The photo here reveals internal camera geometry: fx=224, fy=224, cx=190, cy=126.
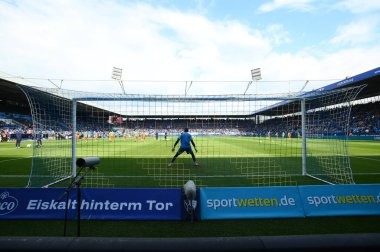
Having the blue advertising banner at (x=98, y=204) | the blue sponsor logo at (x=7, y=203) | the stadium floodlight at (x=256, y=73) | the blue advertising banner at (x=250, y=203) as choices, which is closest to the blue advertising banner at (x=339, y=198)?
the blue advertising banner at (x=250, y=203)

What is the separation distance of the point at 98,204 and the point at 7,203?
1.85 metres

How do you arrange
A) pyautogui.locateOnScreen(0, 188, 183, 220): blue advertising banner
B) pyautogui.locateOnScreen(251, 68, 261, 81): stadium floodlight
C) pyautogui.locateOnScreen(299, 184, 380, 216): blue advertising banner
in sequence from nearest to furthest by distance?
1. pyautogui.locateOnScreen(0, 188, 183, 220): blue advertising banner
2. pyautogui.locateOnScreen(299, 184, 380, 216): blue advertising banner
3. pyautogui.locateOnScreen(251, 68, 261, 81): stadium floodlight

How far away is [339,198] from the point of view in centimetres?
473

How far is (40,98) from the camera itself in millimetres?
6820

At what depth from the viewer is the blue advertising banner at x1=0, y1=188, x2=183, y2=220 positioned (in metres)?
4.52

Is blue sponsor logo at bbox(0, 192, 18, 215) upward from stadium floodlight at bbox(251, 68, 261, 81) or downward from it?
downward

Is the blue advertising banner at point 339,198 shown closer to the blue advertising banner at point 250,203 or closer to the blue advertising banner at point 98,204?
the blue advertising banner at point 250,203

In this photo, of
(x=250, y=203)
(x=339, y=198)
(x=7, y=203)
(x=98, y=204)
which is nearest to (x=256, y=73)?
(x=339, y=198)

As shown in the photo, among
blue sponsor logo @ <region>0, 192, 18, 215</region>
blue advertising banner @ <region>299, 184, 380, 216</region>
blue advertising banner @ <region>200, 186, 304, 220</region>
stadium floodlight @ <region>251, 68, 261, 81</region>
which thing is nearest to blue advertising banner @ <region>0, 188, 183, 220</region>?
blue sponsor logo @ <region>0, 192, 18, 215</region>

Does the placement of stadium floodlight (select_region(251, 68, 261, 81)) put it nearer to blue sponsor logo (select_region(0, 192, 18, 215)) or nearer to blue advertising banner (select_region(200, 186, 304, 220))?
blue advertising banner (select_region(200, 186, 304, 220))

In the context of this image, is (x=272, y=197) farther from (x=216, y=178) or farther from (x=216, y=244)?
(x=216, y=178)

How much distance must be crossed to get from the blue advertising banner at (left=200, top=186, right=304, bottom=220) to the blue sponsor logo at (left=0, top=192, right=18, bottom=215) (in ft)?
12.6

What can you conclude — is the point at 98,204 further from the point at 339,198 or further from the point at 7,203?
the point at 339,198

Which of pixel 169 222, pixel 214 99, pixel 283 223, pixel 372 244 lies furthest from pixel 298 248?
pixel 214 99
